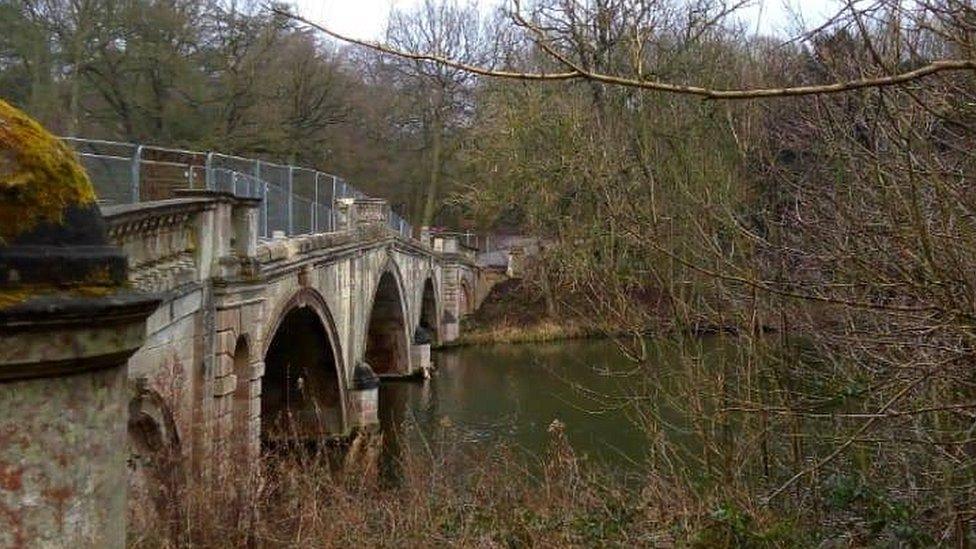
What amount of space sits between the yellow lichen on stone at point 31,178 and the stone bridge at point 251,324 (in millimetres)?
134

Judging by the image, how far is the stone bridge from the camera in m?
6.63

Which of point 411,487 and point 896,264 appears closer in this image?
point 896,264

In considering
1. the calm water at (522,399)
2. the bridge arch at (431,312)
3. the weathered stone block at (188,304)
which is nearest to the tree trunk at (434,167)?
the bridge arch at (431,312)

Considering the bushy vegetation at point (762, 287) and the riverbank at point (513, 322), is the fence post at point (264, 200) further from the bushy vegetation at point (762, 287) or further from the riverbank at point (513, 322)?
the riverbank at point (513, 322)

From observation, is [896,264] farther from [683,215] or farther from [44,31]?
[44,31]

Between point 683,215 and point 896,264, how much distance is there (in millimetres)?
2899

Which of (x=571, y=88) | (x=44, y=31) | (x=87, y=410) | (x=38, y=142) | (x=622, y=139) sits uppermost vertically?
(x=44, y=31)

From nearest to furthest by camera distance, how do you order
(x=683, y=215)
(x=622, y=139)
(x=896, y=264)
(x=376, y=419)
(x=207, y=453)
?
(x=896, y=264)
(x=683, y=215)
(x=207, y=453)
(x=622, y=139)
(x=376, y=419)

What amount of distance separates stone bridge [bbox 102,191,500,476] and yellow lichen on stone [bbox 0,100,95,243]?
0.13 meters

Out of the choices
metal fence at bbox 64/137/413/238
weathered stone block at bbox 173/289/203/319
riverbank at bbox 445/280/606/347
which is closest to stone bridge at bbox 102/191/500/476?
weathered stone block at bbox 173/289/203/319

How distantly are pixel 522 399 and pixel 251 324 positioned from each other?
840cm

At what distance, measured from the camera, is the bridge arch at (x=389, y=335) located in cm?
2191

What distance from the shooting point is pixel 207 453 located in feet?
24.6

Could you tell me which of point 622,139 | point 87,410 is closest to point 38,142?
point 87,410
